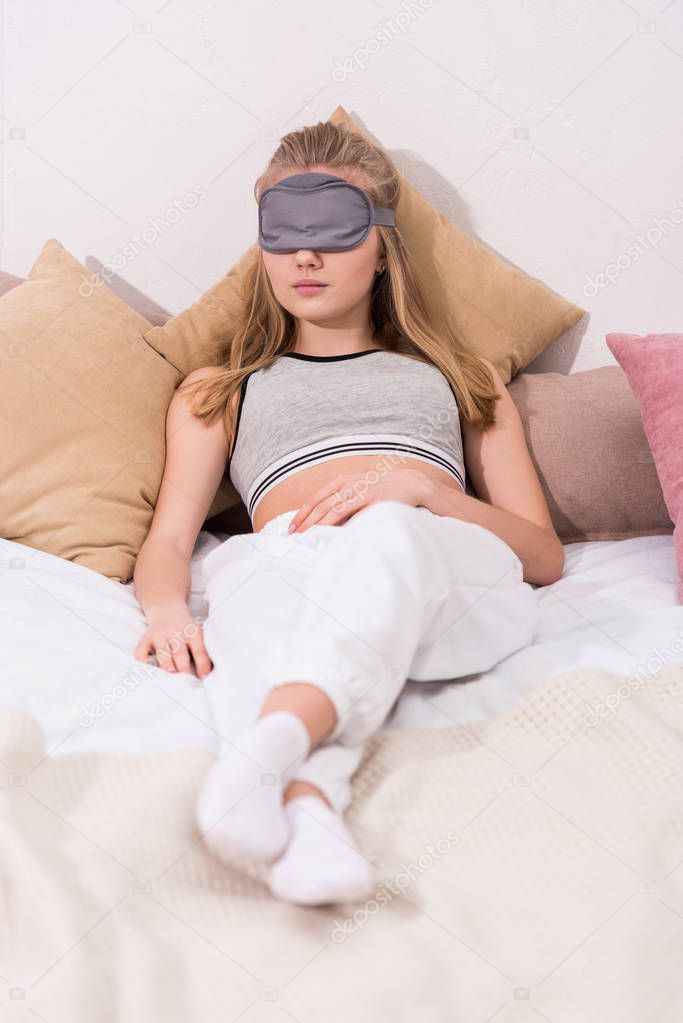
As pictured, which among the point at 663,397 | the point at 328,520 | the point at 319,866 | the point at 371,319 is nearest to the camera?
the point at 319,866

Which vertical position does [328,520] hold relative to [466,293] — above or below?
below

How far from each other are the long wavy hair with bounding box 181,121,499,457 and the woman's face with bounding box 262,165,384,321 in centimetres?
4

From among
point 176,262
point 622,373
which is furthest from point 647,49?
point 176,262

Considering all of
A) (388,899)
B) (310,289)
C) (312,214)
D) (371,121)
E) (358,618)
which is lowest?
(388,899)

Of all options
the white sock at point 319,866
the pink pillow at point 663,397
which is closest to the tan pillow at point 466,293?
the pink pillow at point 663,397

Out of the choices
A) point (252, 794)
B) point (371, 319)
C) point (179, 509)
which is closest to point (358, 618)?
point (252, 794)

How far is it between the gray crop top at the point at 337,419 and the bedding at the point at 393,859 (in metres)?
0.47

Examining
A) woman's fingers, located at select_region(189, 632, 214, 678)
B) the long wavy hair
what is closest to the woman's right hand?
woman's fingers, located at select_region(189, 632, 214, 678)

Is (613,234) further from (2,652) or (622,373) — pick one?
(2,652)

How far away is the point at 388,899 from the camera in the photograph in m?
0.82

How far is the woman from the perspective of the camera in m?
0.87

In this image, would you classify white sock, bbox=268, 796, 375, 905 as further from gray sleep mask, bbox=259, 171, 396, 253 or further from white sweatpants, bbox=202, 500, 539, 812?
gray sleep mask, bbox=259, 171, 396, 253

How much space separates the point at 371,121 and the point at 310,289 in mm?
460

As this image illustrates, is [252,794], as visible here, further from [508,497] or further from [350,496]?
[508,497]
